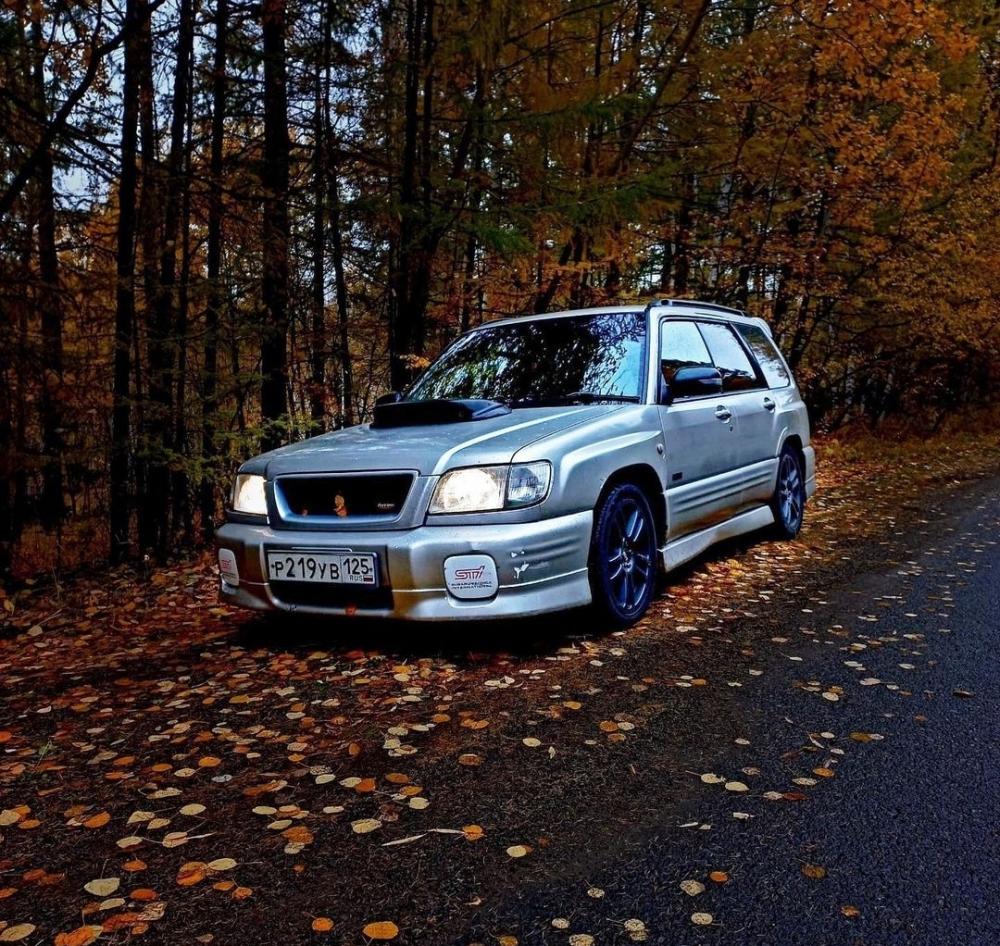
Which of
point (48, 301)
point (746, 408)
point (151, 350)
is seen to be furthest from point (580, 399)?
point (151, 350)

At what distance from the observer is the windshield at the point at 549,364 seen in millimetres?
4973

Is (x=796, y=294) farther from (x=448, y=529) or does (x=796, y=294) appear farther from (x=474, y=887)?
(x=474, y=887)

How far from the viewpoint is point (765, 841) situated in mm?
2412

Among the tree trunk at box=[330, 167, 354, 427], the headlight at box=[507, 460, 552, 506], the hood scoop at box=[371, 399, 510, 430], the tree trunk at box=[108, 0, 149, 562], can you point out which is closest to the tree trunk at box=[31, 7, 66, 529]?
the tree trunk at box=[108, 0, 149, 562]

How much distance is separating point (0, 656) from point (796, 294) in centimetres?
1319

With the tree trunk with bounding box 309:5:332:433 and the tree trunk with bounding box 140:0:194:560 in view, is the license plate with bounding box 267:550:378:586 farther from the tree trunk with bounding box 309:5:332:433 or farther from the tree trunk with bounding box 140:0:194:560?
the tree trunk with bounding box 309:5:332:433

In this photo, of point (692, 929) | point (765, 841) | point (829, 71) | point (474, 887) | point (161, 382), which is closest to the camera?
point (692, 929)

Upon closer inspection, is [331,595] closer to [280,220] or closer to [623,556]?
[623,556]

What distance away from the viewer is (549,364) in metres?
5.18

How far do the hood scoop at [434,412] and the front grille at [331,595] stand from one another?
1.09 metres

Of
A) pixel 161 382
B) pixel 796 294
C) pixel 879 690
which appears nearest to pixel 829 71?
pixel 796 294

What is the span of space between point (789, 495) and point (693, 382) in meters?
2.59

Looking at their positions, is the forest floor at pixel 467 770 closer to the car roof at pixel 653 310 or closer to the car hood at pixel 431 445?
the car hood at pixel 431 445

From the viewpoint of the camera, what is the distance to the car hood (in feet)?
13.1
